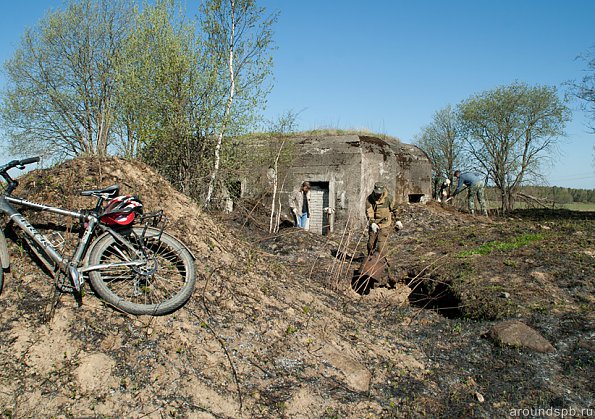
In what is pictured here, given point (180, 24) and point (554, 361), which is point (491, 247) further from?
point (180, 24)

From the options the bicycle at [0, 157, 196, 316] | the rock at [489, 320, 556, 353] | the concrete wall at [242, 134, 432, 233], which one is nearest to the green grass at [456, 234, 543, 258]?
the rock at [489, 320, 556, 353]

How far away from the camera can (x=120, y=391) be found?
11.9 feet

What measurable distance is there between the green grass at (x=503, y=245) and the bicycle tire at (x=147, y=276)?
711 centimetres

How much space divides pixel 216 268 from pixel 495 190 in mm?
27837

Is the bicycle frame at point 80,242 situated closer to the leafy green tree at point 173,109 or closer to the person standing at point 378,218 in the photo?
the person standing at point 378,218

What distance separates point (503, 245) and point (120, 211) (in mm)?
8734

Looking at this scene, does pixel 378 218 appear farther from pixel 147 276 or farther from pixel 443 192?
pixel 443 192

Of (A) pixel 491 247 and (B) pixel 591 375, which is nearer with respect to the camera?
(B) pixel 591 375

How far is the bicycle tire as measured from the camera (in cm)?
419

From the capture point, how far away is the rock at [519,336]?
18.4 feet

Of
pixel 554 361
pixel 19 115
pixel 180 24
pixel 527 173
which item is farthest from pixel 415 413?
pixel 527 173

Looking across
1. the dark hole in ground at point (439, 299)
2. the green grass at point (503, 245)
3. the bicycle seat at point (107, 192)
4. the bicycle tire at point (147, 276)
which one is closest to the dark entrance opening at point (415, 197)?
the green grass at point (503, 245)

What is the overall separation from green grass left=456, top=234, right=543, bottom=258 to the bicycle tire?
7.11 m

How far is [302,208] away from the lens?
627 inches
